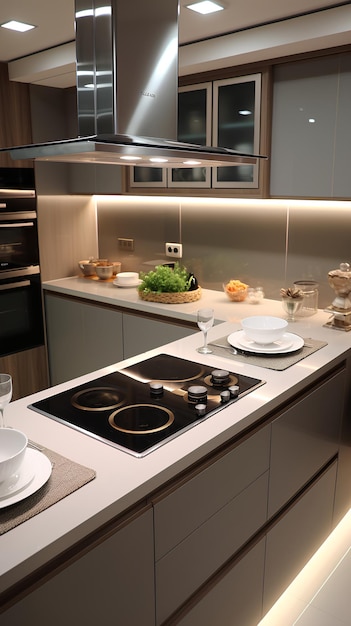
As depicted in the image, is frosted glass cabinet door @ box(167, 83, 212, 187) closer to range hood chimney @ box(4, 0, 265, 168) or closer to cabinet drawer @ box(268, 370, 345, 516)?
range hood chimney @ box(4, 0, 265, 168)

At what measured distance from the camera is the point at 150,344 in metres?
3.12

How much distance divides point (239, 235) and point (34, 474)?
2399mm

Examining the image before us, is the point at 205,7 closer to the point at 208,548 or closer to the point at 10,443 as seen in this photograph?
the point at 10,443

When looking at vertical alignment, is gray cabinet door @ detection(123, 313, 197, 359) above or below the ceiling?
below

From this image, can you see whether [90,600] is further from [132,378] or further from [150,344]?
[150,344]

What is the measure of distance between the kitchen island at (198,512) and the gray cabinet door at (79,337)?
1.09 m

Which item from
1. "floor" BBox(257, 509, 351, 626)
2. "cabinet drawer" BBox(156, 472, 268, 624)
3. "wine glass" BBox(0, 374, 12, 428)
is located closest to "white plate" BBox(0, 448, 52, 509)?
"wine glass" BBox(0, 374, 12, 428)

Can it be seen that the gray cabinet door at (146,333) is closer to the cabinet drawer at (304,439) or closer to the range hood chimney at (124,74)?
the cabinet drawer at (304,439)

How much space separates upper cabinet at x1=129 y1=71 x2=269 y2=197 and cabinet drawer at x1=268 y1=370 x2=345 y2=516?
1.25 m

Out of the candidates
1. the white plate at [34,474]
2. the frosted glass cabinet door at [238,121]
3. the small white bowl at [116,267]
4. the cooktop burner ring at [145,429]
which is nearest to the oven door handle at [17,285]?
the small white bowl at [116,267]

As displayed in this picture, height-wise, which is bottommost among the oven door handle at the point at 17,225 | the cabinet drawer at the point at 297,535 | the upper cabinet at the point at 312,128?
the cabinet drawer at the point at 297,535

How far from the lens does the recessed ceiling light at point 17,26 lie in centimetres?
249

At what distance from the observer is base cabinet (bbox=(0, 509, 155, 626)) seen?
106cm

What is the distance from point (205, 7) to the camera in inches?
86.3
